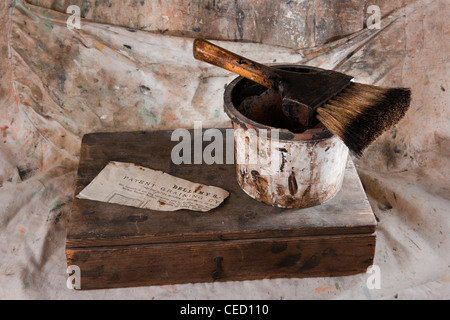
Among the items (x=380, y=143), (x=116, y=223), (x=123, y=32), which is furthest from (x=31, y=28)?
(x=380, y=143)

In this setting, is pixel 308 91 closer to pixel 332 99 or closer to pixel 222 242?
pixel 332 99

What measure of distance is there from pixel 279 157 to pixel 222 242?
275 millimetres

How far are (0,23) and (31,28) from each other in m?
0.10

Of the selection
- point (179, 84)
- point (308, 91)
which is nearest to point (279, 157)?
point (308, 91)

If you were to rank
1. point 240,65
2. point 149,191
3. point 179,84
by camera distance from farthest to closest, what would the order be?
point 179,84, point 149,191, point 240,65

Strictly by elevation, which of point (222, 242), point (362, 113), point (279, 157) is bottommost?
point (222, 242)

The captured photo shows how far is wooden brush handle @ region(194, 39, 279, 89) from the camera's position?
1.55 metres

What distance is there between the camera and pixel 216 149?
1873mm

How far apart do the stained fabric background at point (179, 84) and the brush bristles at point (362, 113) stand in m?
0.50

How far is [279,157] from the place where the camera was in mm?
1523

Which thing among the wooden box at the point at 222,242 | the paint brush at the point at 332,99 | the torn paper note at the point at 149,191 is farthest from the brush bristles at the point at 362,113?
the torn paper note at the point at 149,191

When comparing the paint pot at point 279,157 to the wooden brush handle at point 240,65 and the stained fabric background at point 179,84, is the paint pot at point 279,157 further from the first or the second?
the stained fabric background at point 179,84

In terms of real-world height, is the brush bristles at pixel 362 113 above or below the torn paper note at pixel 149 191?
above

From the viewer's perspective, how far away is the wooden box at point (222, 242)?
1582mm
